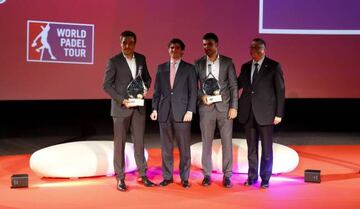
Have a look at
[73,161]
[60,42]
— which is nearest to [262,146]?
[73,161]

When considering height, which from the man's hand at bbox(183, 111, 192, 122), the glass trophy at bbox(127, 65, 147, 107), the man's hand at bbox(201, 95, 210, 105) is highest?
the glass trophy at bbox(127, 65, 147, 107)

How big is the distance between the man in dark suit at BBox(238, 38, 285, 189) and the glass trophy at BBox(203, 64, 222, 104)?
297 mm

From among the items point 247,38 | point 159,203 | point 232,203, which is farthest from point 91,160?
point 247,38

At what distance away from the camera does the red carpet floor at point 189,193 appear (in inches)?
165

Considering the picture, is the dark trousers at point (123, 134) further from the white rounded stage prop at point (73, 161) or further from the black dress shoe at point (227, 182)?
the black dress shoe at point (227, 182)

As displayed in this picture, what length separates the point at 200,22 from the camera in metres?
6.50

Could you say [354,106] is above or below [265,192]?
above

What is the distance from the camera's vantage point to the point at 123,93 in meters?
4.71

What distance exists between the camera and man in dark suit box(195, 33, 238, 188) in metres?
4.83

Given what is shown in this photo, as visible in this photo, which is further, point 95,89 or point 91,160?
point 95,89

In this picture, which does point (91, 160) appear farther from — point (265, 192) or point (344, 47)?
point (344, 47)

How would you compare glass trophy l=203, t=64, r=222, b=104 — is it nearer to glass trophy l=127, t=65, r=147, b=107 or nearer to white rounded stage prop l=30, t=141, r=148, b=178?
glass trophy l=127, t=65, r=147, b=107

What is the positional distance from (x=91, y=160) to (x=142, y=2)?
2.27 m

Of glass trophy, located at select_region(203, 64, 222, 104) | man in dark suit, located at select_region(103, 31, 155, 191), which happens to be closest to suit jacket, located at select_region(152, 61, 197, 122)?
glass trophy, located at select_region(203, 64, 222, 104)
